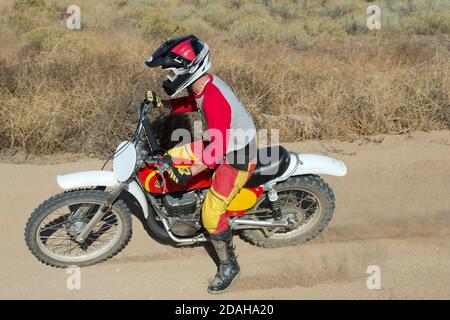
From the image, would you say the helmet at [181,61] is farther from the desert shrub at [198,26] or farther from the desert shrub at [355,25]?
the desert shrub at [355,25]

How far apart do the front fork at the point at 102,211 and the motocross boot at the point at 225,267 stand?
0.85m

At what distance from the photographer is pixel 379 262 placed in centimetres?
441

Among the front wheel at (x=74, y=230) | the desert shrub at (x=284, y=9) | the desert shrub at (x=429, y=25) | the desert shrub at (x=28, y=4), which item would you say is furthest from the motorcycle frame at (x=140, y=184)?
the desert shrub at (x=284, y=9)

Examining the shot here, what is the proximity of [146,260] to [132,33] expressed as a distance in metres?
8.62

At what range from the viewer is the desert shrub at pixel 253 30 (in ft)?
40.3

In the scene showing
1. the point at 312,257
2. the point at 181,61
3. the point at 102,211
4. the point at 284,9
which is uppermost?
the point at 181,61

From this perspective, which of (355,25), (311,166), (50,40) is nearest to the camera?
(311,166)

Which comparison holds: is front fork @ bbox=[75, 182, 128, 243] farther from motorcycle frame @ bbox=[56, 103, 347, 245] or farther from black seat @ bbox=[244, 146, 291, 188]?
black seat @ bbox=[244, 146, 291, 188]

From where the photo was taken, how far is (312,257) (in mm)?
4469

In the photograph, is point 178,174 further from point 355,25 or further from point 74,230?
point 355,25

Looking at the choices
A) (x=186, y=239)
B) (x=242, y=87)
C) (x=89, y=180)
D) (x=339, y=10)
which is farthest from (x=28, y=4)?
(x=186, y=239)

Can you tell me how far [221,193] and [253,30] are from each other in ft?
32.6

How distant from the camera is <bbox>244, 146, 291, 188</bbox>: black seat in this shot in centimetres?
392
